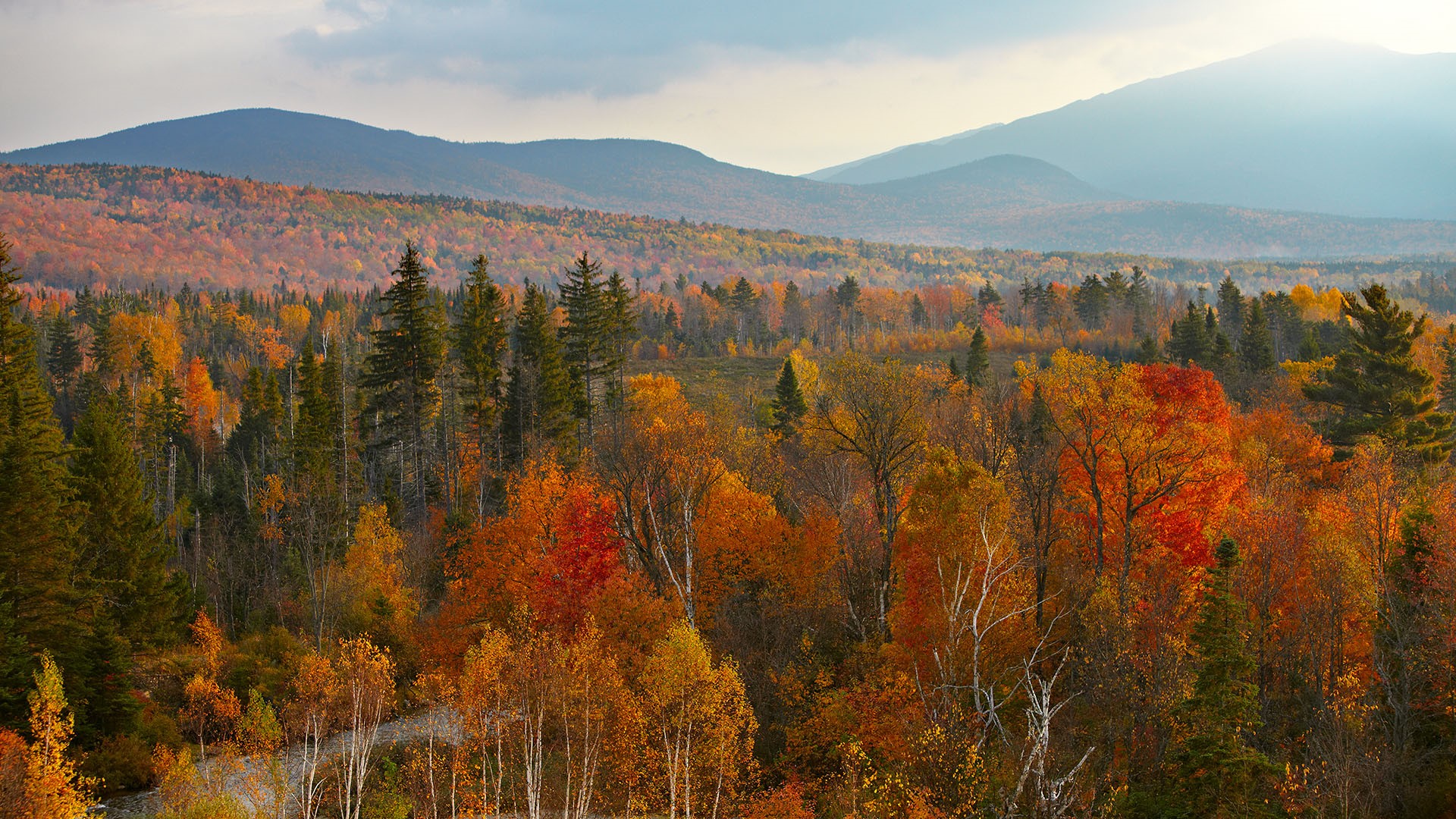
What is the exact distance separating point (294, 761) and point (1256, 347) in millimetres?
81331

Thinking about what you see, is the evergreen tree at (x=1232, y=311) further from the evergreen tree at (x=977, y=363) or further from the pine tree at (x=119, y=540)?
the pine tree at (x=119, y=540)

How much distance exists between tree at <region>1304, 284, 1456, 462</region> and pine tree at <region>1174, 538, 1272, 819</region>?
2878 cm

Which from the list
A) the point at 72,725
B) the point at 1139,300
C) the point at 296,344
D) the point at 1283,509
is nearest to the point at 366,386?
the point at 72,725

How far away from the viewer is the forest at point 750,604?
84.7 ft

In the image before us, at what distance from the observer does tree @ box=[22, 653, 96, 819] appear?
23984 millimetres

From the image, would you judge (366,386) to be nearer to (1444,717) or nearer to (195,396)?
(1444,717)

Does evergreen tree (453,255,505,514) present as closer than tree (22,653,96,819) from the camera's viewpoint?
No

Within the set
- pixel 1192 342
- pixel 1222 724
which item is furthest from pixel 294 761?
pixel 1192 342

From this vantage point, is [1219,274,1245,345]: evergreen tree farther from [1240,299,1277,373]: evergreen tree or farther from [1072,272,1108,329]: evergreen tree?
[1240,299,1277,373]: evergreen tree

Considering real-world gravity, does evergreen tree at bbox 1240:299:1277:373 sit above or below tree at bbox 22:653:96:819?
above

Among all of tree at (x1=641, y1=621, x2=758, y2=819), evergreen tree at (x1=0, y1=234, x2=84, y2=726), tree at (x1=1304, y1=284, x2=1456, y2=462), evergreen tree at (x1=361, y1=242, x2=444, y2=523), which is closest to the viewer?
evergreen tree at (x1=0, y1=234, x2=84, y2=726)

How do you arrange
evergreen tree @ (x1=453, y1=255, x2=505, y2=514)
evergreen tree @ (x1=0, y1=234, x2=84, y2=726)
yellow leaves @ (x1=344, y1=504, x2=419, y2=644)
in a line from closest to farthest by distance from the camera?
evergreen tree @ (x1=0, y1=234, x2=84, y2=726)
yellow leaves @ (x1=344, y1=504, x2=419, y2=644)
evergreen tree @ (x1=453, y1=255, x2=505, y2=514)

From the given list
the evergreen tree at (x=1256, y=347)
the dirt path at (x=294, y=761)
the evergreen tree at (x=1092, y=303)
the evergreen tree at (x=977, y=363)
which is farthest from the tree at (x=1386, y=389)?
the evergreen tree at (x=1092, y=303)

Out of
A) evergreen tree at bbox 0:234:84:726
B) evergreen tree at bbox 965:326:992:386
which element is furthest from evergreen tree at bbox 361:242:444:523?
evergreen tree at bbox 965:326:992:386
